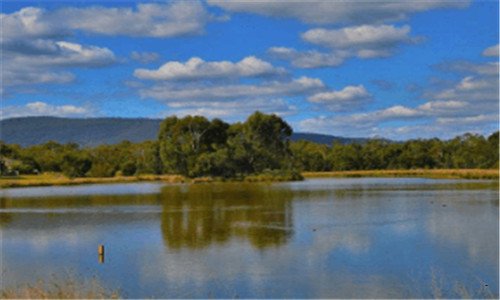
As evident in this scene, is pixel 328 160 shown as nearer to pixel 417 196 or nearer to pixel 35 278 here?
pixel 417 196

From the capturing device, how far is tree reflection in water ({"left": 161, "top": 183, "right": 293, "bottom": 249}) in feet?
75.0

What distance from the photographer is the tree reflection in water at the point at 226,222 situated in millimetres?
22859

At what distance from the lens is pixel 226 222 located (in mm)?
28453

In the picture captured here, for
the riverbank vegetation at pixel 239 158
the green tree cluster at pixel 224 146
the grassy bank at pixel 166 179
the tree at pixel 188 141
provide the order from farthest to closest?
1. the riverbank vegetation at pixel 239 158
2. the tree at pixel 188 141
3. the green tree cluster at pixel 224 146
4. the grassy bank at pixel 166 179

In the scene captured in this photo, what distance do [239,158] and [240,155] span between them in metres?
0.52

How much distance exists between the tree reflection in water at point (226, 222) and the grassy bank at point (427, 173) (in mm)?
A: 39308

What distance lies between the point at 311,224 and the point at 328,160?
74.9 metres

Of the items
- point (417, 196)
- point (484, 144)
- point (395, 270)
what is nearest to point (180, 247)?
point (395, 270)

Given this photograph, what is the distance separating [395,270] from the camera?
16.8 metres

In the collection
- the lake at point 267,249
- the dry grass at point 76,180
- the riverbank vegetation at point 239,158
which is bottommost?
the lake at point 267,249

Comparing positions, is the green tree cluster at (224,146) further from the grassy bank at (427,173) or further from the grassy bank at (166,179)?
the grassy bank at (427,173)

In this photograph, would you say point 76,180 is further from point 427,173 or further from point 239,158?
point 427,173

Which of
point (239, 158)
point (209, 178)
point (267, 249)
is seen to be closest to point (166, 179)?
point (209, 178)

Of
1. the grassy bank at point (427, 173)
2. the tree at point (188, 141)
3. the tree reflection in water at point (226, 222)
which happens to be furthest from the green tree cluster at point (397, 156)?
the tree reflection in water at point (226, 222)
